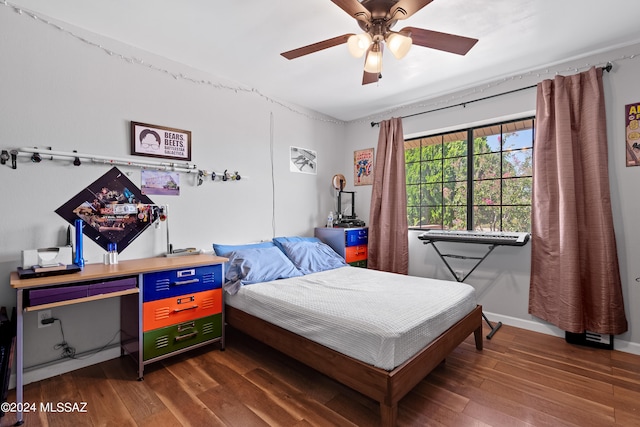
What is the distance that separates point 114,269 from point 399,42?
2.29 m

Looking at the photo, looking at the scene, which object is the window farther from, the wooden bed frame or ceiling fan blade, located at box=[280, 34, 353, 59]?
ceiling fan blade, located at box=[280, 34, 353, 59]

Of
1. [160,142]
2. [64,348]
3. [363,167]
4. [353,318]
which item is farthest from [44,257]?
[363,167]

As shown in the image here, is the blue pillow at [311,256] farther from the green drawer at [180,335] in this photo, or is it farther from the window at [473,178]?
the window at [473,178]

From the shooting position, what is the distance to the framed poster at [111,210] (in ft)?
7.32

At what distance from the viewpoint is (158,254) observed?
8.52ft

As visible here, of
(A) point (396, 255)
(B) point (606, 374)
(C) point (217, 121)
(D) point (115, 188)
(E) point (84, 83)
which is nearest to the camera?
(B) point (606, 374)

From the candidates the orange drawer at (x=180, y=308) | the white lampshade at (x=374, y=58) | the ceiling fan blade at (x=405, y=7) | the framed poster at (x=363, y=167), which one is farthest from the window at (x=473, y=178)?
the orange drawer at (x=180, y=308)

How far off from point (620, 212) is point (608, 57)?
1294 mm

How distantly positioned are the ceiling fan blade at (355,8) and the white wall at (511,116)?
2.08 metres

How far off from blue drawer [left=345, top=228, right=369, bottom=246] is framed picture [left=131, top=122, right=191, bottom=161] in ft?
6.48

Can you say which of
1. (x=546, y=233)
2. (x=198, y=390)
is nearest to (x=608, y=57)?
(x=546, y=233)

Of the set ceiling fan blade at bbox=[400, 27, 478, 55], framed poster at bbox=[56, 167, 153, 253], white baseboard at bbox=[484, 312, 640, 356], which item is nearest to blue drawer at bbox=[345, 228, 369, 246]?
white baseboard at bbox=[484, 312, 640, 356]

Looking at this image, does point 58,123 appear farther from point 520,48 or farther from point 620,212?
point 620,212

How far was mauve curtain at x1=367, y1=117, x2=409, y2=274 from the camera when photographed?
3641 mm
